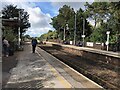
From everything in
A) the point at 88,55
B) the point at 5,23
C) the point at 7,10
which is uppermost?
the point at 7,10

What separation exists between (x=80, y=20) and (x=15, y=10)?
44462 millimetres

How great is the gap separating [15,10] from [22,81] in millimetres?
55804

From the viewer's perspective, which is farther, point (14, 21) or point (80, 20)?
point (80, 20)

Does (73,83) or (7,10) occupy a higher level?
(7,10)

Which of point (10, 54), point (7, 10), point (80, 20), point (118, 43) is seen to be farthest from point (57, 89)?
point (80, 20)

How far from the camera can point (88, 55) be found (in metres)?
35.8

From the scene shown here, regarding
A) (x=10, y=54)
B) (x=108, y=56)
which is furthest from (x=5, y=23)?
(x=108, y=56)

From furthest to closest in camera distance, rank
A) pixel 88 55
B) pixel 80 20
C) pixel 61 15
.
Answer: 1. pixel 61 15
2. pixel 80 20
3. pixel 88 55

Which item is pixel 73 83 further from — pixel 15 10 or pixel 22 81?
pixel 15 10

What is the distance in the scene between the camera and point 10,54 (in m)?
27.9

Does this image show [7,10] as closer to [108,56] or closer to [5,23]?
[5,23]

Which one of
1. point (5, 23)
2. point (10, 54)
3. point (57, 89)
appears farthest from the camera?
point (5, 23)

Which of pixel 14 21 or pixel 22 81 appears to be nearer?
pixel 22 81

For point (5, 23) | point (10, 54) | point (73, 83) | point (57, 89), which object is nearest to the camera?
point (57, 89)
